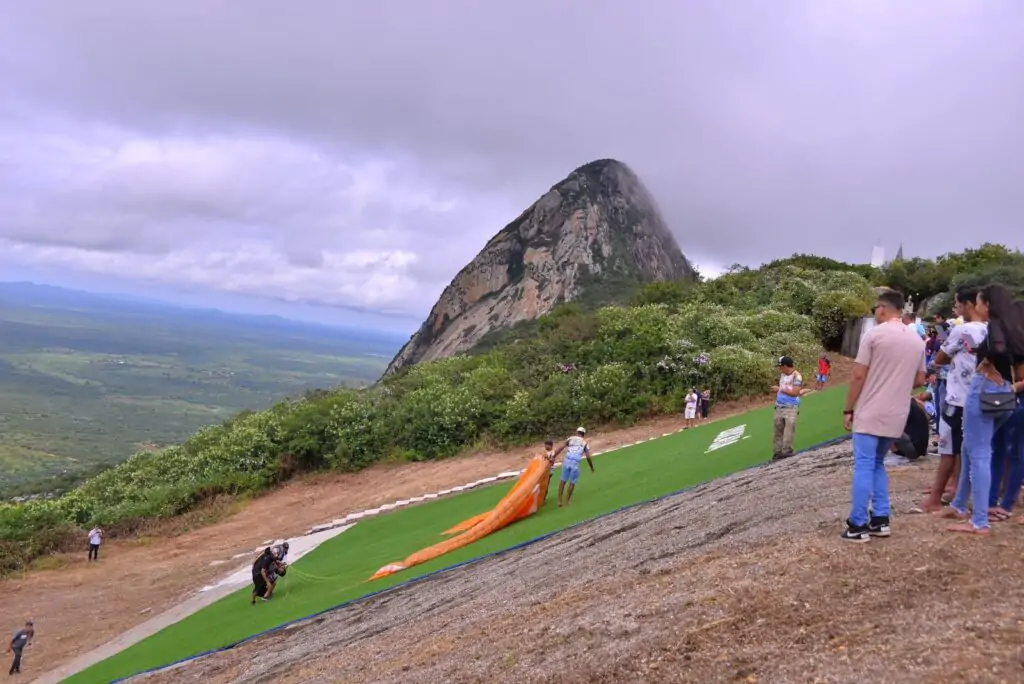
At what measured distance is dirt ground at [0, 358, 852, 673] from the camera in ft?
56.4

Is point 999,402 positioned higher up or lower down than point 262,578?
higher up

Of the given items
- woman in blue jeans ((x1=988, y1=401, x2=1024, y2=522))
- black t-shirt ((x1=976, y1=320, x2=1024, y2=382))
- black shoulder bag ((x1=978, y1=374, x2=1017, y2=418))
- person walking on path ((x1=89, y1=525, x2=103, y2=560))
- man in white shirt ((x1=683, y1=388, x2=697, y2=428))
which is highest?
black t-shirt ((x1=976, y1=320, x2=1024, y2=382))

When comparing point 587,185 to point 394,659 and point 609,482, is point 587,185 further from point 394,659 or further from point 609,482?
point 394,659

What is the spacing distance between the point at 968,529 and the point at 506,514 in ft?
29.5

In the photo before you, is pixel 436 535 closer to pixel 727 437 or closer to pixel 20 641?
pixel 727 437

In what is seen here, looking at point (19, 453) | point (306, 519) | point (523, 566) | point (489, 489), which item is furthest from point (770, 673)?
point (19, 453)

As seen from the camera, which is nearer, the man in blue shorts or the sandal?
the sandal

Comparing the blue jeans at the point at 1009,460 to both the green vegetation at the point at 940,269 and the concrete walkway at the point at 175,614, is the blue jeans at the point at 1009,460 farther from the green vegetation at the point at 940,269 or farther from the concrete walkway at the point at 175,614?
the green vegetation at the point at 940,269

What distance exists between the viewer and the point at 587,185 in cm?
7100

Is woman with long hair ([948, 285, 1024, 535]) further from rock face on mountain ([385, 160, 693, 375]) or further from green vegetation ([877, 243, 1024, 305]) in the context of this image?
rock face on mountain ([385, 160, 693, 375])

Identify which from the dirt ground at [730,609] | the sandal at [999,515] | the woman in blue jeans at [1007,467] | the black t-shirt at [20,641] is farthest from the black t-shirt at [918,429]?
the black t-shirt at [20,641]

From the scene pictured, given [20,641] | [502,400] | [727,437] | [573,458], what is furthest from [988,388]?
[502,400]

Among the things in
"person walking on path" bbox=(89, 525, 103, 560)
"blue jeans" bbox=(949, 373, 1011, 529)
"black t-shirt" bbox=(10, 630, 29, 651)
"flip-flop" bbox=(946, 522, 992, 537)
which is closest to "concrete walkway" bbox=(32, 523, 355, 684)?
"black t-shirt" bbox=(10, 630, 29, 651)

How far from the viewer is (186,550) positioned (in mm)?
22469
